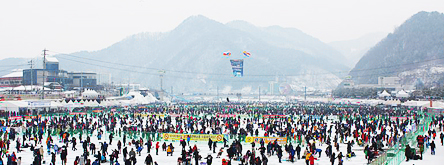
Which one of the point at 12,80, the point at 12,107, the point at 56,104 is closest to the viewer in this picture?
the point at 12,107

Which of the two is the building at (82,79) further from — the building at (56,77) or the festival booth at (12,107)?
the festival booth at (12,107)

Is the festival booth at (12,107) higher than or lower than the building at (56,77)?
lower

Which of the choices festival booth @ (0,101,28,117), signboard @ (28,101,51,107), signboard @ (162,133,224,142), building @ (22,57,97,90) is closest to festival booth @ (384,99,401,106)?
signboard @ (162,133,224,142)

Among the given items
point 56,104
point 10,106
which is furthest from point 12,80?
point 10,106

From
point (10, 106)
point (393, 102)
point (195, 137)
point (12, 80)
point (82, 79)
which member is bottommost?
point (195, 137)

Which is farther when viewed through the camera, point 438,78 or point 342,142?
point 438,78

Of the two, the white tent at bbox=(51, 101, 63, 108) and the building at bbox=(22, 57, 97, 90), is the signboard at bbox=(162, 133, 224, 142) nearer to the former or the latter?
the white tent at bbox=(51, 101, 63, 108)

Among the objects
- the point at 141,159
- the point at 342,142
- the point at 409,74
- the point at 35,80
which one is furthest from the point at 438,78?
the point at 141,159

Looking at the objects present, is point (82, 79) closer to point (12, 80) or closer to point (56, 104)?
point (12, 80)

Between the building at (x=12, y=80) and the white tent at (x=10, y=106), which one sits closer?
the white tent at (x=10, y=106)

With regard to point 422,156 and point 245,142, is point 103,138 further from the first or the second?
point 422,156

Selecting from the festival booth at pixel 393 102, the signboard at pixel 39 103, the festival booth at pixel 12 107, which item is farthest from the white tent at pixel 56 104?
the festival booth at pixel 393 102
